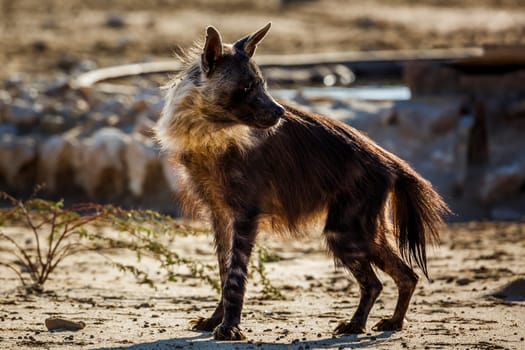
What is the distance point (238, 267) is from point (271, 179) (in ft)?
1.73

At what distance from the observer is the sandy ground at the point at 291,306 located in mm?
5910

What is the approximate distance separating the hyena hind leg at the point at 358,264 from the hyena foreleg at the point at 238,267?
46 cm

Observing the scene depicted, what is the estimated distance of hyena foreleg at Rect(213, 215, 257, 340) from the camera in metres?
6.15

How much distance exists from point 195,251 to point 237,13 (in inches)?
582

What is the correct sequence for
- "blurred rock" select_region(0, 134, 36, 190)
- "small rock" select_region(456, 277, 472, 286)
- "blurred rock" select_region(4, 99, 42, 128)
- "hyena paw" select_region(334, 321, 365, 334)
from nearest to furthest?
"hyena paw" select_region(334, 321, 365, 334) → "small rock" select_region(456, 277, 472, 286) → "blurred rock" select_region(0, 134, 36, 190) → "blurred rock" select_region(4, 99, 42, 128)

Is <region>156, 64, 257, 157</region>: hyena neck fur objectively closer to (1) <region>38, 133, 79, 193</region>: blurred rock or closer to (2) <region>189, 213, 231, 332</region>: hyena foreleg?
(2) <region>189, 213, 231, 332</region>: hyena foreleg

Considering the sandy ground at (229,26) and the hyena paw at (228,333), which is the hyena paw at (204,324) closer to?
the hyena paw at (228,333)

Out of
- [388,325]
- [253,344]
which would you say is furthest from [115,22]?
[253,344]

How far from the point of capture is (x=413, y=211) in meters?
6.66

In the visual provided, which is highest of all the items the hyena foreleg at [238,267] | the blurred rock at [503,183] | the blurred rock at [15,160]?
the blurred rock at [15,160]

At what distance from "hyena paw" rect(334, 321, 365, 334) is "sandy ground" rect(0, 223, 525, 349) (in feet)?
0.27

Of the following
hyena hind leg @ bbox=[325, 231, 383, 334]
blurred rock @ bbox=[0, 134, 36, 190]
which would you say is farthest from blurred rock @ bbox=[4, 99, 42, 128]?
hyena hind leg @ bbox=[325, 231, 383, 334]

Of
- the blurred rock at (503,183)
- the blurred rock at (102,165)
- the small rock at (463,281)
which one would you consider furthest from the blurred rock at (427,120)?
the small rock at (463,281)

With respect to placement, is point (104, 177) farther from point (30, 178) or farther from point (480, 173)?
point (480, 173)
